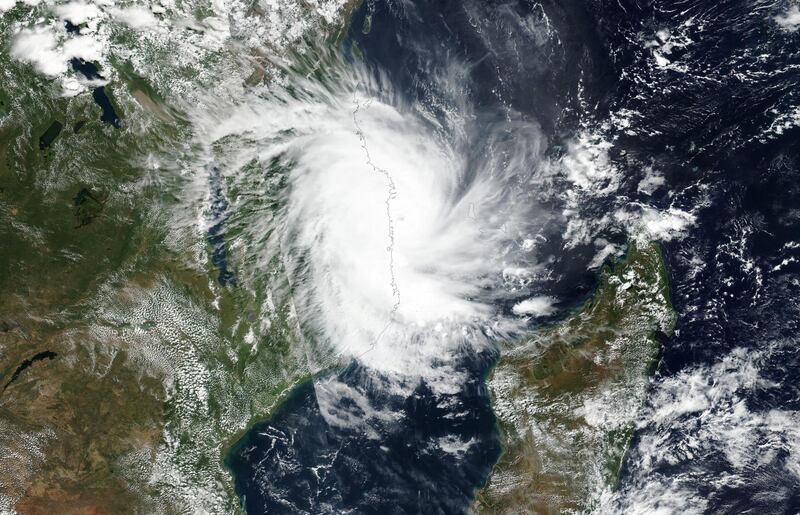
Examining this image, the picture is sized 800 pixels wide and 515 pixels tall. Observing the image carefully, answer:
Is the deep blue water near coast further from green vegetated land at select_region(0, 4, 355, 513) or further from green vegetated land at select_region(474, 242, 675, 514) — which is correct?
green vegetated land at select_region(0, 4, 355, 513)

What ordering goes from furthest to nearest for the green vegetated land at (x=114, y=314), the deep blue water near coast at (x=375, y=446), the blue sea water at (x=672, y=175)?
the deep blue water near coast at (x=375, y=446) < the green vegetated land at (x=114, y=314) < the blue sea water at (x=672, y=175)

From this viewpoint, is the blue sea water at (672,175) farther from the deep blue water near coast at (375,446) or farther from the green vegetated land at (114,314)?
the green vegetated land at (114,314)

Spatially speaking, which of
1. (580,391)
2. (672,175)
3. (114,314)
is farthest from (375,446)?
(672,175)

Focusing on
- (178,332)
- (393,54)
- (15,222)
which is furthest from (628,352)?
(15,222)

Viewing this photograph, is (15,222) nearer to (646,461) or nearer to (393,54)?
(393,54)

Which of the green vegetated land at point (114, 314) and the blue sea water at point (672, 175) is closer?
the blue sea water at point (672, 175)

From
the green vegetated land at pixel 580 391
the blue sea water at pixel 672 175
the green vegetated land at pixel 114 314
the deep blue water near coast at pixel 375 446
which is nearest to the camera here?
the blue sea water at pixel 672 175

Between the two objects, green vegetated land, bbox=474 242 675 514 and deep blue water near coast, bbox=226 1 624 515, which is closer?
green vegetated land, bbox=474 242 675 514

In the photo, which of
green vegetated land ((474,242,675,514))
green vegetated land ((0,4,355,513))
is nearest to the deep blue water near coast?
green vegetated land ((474,242,675,514))

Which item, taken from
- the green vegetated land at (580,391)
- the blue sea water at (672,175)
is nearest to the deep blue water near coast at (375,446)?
the blue sea water at (672,175)
